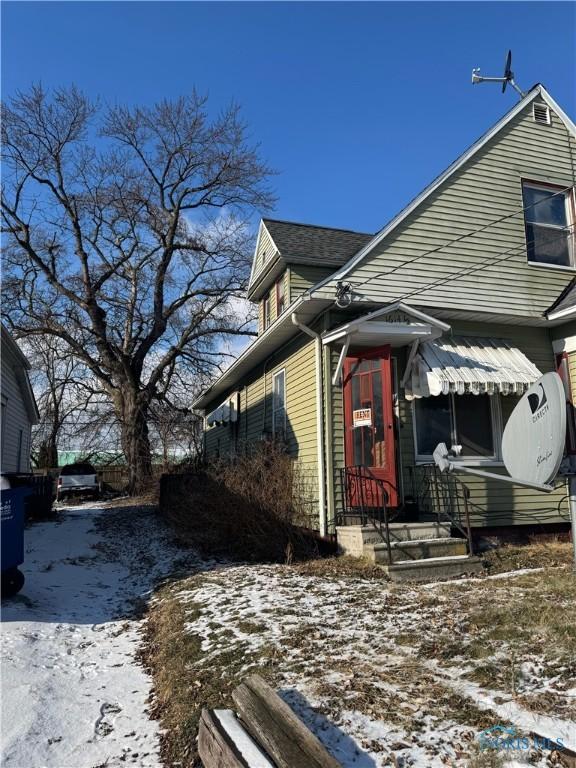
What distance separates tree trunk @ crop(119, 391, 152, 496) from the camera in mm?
23125

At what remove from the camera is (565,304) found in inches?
387

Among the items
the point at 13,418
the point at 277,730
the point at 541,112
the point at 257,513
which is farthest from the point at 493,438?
the point at 13,418

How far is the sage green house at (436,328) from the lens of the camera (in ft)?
28.6

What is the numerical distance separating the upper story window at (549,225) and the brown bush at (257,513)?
621 cm

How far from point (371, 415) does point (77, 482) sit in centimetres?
1793

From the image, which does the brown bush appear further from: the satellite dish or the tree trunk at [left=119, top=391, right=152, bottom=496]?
the tree trunk at [left=119, top=391, right=152, bottom=496]

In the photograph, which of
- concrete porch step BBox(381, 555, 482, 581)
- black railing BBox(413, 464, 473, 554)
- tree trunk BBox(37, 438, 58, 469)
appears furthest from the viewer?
tree trunk BBox(37, 438, 58, 469)

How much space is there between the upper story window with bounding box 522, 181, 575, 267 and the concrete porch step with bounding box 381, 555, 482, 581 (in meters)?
6.06

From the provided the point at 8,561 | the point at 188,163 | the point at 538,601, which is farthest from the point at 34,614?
the point at 188,163

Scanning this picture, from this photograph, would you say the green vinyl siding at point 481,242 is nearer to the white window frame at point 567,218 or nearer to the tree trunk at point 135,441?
the white window frame at point 567,218

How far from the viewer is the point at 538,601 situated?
5.46 metres

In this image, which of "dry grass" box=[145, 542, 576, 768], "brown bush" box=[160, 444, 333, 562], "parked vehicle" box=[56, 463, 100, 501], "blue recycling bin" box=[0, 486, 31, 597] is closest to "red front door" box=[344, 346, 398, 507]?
"brown bush" box=[160, 444, 333, 562]

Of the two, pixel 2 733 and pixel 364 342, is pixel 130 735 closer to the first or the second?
pixel 2 733

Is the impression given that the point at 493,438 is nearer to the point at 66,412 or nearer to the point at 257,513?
the point at 257,513
